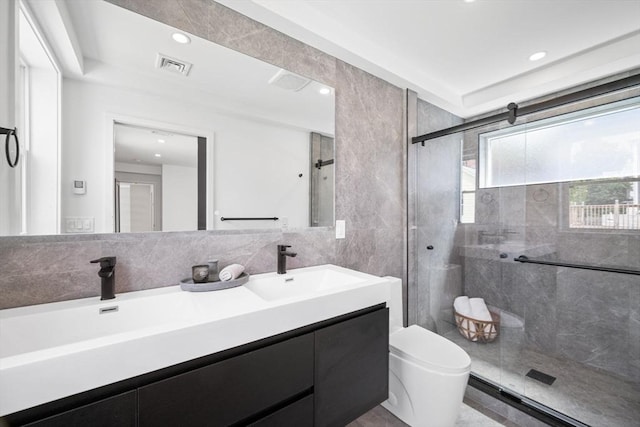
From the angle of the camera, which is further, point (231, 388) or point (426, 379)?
point (426, 379)

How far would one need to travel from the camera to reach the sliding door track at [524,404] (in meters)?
1.58

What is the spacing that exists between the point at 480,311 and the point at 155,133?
2858mm

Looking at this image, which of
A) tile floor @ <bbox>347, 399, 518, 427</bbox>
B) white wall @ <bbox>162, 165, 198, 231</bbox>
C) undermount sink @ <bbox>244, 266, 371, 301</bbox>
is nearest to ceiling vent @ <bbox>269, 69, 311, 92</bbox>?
white wall @ <bbox>162, 165, 198, 231</bbox>

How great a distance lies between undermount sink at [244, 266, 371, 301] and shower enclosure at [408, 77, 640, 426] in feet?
3.53

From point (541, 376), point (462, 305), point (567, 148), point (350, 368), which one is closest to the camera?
point (350, 368)

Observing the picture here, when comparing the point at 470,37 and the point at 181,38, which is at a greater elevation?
the point at 470,37

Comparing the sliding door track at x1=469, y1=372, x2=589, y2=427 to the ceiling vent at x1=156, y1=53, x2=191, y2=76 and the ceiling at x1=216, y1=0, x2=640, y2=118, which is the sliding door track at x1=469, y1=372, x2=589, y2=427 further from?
the ceiling vent at x1=156, y1=53, x2=191, y2=76

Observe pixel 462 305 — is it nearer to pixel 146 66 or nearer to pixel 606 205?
pixel 606 205

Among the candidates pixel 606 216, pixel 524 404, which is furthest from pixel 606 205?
pixel 524 404

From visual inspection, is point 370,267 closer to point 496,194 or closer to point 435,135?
point 435,135

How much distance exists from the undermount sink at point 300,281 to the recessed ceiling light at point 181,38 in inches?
47.4

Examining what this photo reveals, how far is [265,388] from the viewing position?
0.88 metres

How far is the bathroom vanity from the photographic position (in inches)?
24.3

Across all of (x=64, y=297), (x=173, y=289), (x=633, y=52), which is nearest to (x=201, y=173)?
(x=173, y=289)
